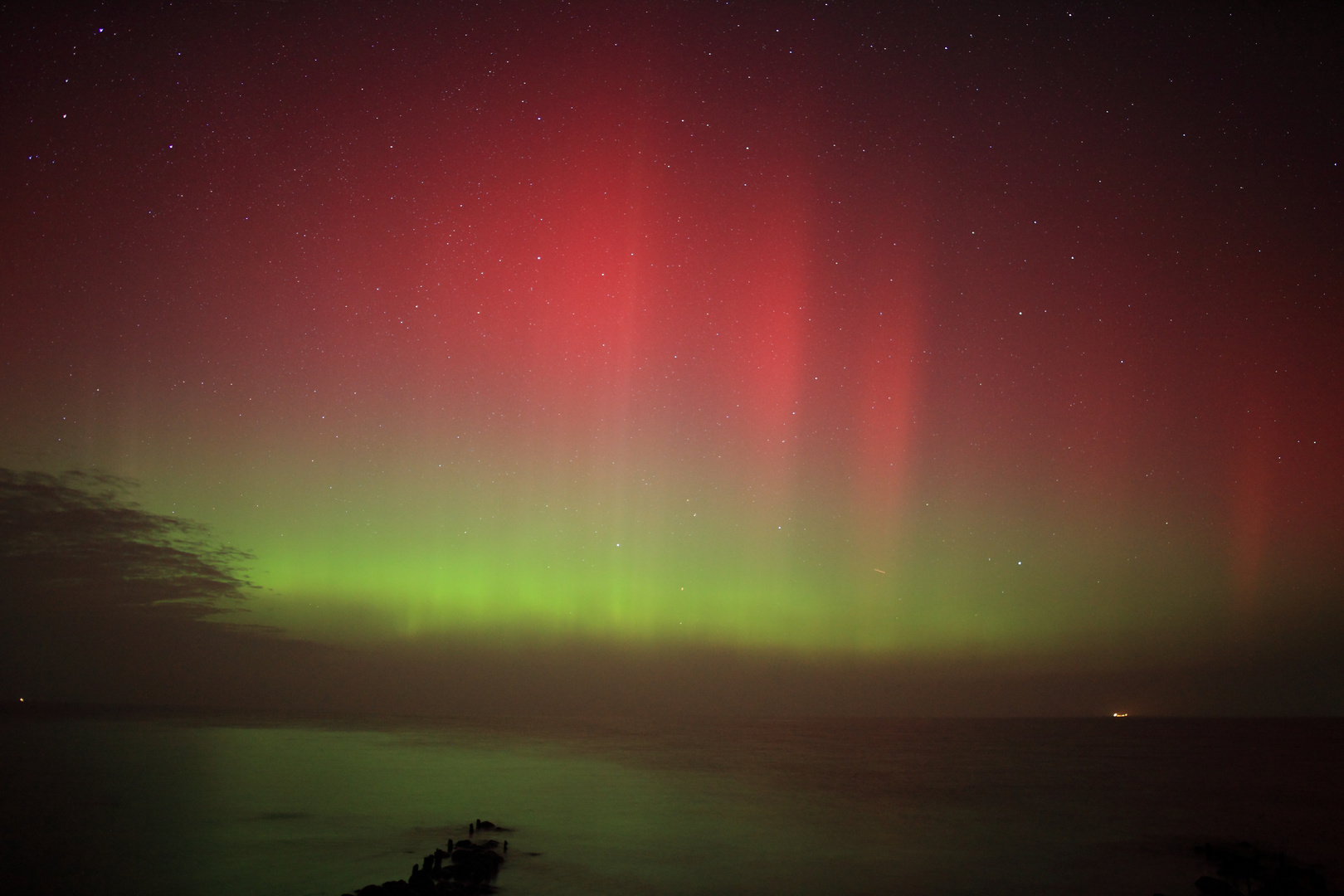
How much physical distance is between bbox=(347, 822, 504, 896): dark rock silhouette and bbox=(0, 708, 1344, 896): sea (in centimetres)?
56

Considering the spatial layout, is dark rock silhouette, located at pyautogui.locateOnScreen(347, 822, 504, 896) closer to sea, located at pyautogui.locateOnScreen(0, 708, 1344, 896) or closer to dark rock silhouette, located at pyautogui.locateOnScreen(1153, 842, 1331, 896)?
A: sea, located at pyautogui.locateOnScreen(0, 708, 1344, 896)

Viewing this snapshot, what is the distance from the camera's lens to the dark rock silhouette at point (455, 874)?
14422 millimetres

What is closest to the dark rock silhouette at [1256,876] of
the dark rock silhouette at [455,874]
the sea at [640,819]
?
the sea at [640,819]

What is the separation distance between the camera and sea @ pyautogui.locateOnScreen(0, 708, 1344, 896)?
751 inches

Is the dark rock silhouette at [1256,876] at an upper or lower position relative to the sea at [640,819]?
upper

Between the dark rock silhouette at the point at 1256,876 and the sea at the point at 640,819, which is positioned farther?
the sea at the point at 640,819

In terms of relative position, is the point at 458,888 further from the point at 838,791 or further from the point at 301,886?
the point at 838,791

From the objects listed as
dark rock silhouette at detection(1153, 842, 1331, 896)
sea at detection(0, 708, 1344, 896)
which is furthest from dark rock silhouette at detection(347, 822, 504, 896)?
dark rock silhouette at detection(1153, 842, 1331, 896)

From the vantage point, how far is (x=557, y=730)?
10019 centimetres

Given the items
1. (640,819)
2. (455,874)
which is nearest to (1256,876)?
(640,819)

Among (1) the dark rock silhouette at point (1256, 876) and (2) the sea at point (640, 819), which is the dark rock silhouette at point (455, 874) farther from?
(1) the dark rock silhouette at point (1256, 876)

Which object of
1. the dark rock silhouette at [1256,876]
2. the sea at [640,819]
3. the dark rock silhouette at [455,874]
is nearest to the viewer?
the dark rock silhouette at [455,874]

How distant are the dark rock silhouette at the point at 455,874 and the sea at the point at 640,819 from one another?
0.56m

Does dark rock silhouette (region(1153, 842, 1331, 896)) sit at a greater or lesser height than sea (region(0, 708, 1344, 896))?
greater
